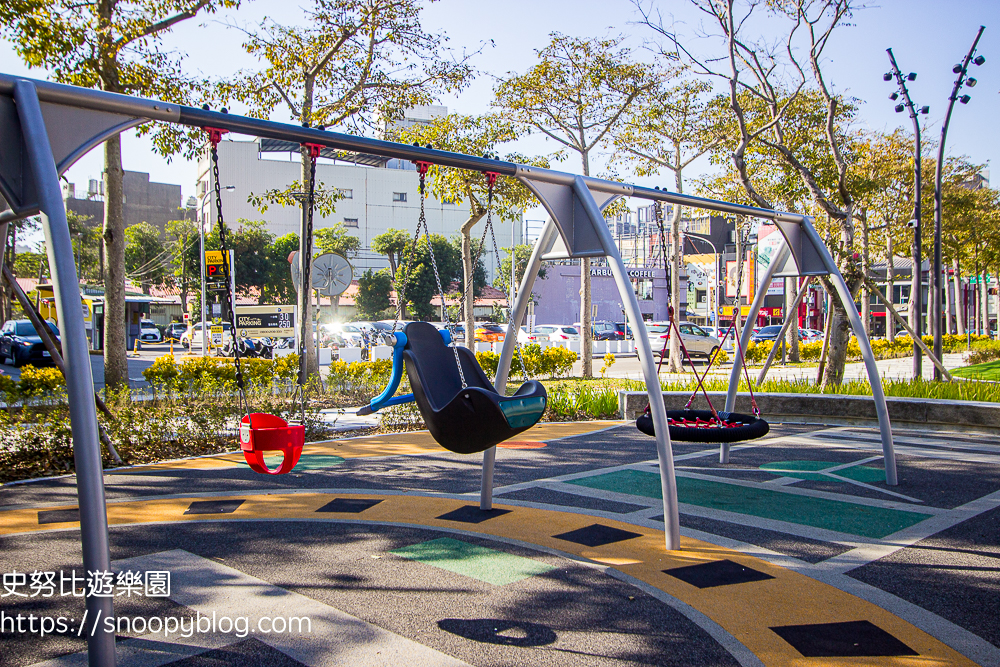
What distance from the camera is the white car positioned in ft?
101

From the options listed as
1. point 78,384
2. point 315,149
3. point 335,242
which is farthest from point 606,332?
point 78,384

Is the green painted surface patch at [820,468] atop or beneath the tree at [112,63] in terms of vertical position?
beneath

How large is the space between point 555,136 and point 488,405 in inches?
520

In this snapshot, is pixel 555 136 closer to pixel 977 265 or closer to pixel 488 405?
pixel 488 405

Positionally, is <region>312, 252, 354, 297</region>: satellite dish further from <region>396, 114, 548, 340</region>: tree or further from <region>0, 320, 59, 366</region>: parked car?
<region>0, 320, 59, 366</region>: parked car

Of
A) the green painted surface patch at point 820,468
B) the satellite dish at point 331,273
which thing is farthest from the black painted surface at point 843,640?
the satellite dish at point 331,273

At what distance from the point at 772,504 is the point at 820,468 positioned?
1772 mm

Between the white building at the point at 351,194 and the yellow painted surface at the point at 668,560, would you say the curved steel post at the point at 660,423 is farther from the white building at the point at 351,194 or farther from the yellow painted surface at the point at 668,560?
the white building at the point at 351,194

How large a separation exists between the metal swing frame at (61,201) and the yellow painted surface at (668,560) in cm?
45

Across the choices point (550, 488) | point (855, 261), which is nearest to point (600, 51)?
point (855, 261)

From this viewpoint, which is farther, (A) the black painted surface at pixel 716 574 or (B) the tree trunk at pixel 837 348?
(B) the tree trunk at pixel 837 348

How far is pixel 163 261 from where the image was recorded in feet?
163

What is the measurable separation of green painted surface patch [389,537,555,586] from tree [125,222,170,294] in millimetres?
48751

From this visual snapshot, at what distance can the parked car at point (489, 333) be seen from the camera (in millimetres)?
31706
